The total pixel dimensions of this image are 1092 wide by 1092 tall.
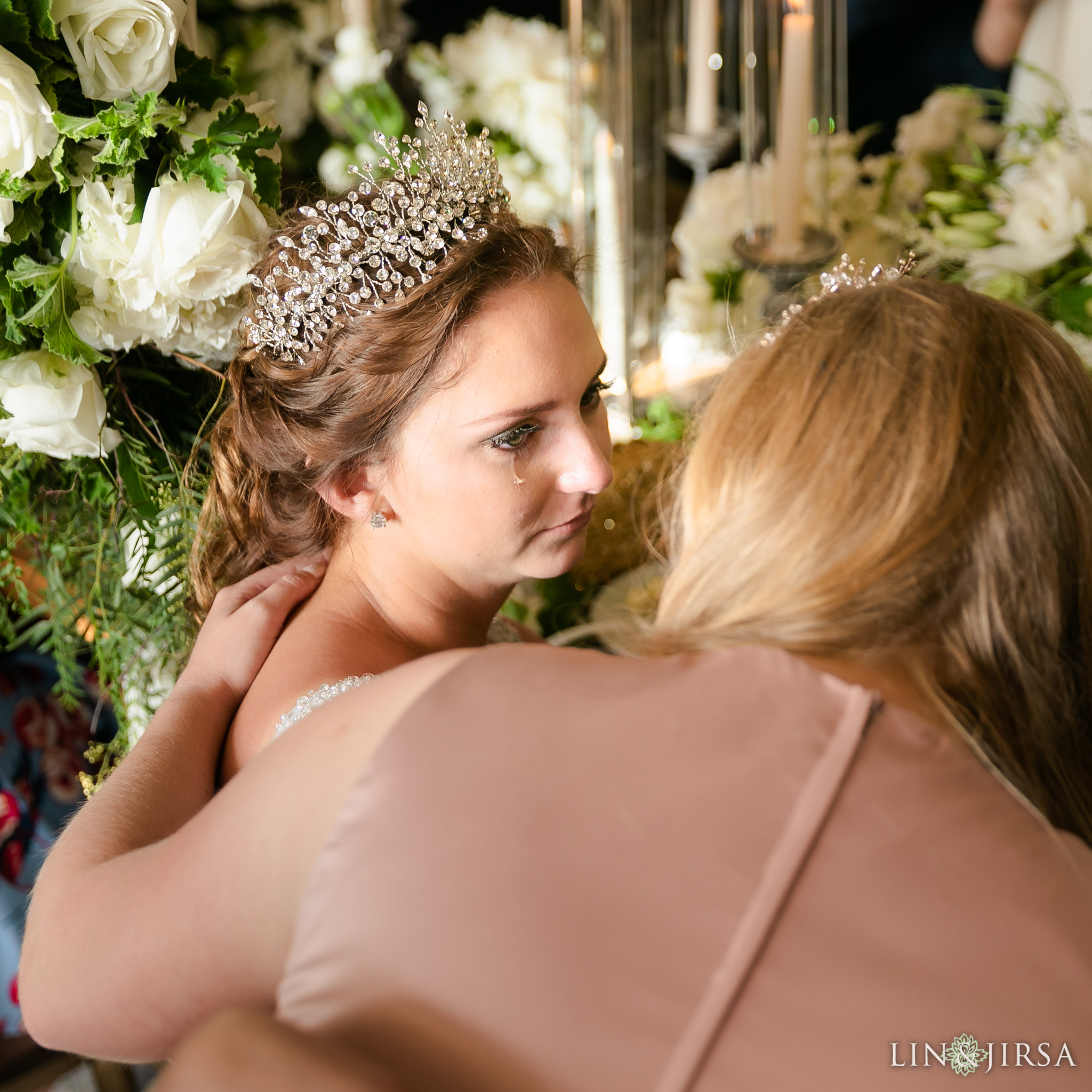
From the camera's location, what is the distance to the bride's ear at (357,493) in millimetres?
1109

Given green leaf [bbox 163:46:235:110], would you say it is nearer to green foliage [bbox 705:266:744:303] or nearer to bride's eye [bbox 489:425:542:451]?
bride's eye [bbox 489:425:542:451]

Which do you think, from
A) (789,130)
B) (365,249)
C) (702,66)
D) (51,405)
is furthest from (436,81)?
(51,405)

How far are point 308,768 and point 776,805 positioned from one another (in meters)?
0.25

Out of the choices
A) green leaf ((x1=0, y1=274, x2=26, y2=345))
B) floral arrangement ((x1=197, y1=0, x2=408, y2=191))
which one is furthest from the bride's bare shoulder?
floral arrangement ((x1=197, y1=0, x2=408, y2=191))

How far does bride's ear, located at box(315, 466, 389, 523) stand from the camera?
111 centimetres

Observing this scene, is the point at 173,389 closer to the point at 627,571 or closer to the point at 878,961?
the point at 627,571

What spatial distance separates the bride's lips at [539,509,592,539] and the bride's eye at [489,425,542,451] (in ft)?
0.34

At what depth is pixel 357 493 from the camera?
3.69 ft

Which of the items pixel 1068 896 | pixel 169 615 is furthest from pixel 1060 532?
pixel 169 615

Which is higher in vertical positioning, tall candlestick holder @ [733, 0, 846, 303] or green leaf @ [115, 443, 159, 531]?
tall candlestick holder @ [733, 0, 846, 303]

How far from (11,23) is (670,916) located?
0.87 m

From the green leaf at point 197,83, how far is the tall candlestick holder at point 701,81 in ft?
2.55

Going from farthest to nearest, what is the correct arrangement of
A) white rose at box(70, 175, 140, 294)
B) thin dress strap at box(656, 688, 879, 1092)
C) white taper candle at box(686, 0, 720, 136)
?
white taper candle at box(686, 0, 720, 136), white rose at box(70, 175, 140, 294), thin dress strap at box(656, 688, 879, 1092)

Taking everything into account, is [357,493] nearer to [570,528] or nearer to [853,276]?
[570,528]
